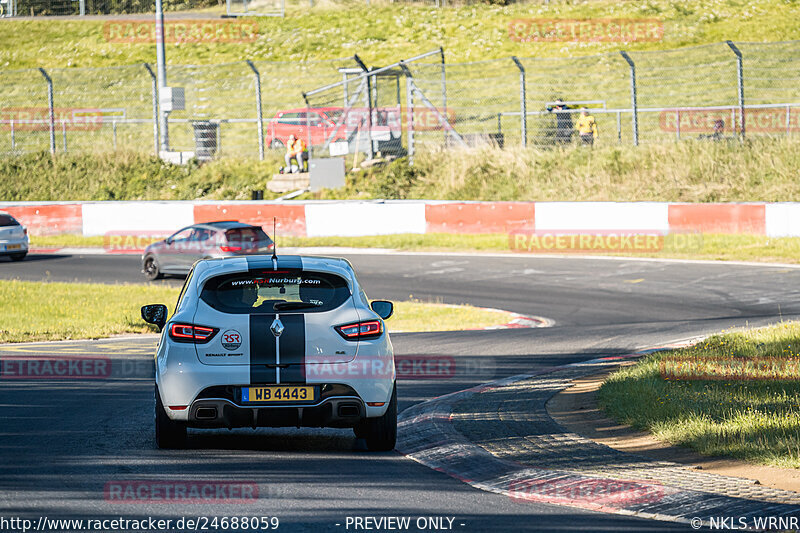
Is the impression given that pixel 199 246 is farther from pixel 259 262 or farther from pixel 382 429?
pixel 382 429

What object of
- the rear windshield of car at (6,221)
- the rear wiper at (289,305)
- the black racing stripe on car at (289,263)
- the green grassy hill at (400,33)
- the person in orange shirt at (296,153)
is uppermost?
the green grassy hill at (400,33)

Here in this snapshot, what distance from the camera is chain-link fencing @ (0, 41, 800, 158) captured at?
33.4 m

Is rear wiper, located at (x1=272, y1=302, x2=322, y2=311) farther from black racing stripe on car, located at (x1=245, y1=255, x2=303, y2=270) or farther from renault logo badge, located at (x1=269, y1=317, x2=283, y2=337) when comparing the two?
black racing stripe on car, located at (x1=245, y1=255, x2=303, y2=270)

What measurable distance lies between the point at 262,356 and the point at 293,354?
0.22 meters

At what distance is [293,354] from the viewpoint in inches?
319

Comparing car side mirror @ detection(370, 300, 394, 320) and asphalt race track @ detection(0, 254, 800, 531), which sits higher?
car side mirror @ detection(370, 300, 394, 320)

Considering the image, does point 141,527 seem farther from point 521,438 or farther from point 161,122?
point 161,122

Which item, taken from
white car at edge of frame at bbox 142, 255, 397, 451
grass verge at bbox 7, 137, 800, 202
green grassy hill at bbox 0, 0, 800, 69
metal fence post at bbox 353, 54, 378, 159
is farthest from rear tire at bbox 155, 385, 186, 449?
green grassy hill at bbox 0, 0, 800, 69

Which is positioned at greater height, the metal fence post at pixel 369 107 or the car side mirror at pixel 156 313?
the metal fence post at pixel 369 107

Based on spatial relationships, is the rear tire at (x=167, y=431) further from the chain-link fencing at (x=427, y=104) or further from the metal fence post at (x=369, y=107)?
the metal fence post at (x=369, y=107)

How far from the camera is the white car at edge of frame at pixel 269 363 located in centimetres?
805

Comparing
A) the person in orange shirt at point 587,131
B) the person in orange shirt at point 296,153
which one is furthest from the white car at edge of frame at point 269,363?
the person in orange shirt at point 296,153

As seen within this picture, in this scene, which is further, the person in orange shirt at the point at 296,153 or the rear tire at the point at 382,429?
the person in orange shirt at the point at 296,153

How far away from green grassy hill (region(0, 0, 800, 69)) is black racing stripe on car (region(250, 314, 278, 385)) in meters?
42.8
